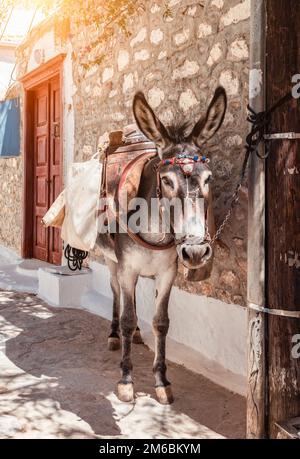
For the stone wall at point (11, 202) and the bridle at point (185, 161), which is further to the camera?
the stone wall at point (11, 202)

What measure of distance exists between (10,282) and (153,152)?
4.45m

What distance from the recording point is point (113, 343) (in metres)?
4.51

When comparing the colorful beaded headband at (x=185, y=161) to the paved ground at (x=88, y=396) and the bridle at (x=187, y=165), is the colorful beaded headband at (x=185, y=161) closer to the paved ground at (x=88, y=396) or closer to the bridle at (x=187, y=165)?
the bridle at (x=187, y=165)

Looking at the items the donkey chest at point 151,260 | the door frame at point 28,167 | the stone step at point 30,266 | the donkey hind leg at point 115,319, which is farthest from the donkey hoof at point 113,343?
the door frame at point 28,167

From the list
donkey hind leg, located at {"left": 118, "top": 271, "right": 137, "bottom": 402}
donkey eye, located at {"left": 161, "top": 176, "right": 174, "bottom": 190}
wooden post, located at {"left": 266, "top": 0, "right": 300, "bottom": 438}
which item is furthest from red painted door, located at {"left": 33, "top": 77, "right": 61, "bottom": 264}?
wooden post, located at {"left": 266, "top": 0, "right": 300, "bottom": 438}

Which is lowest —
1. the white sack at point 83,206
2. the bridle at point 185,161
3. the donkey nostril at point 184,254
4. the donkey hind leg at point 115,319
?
the donkey hind leg at point 115,319

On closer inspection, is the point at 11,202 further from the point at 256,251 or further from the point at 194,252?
the point at 256,251

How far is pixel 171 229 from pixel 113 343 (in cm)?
189

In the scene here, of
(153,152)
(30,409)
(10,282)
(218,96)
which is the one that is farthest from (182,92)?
(10,282)

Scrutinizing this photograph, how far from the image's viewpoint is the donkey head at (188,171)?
2703 mm

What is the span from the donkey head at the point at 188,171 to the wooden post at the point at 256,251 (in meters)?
0.31

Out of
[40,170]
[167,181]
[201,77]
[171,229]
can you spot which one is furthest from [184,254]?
[40,170]

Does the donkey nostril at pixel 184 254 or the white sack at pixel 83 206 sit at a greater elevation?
the white sack at pixel 83 206

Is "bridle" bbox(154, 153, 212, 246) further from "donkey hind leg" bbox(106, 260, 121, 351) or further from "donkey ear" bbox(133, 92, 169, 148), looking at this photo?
"donkey hind leg" bbox(106, 260, 121, 351)
